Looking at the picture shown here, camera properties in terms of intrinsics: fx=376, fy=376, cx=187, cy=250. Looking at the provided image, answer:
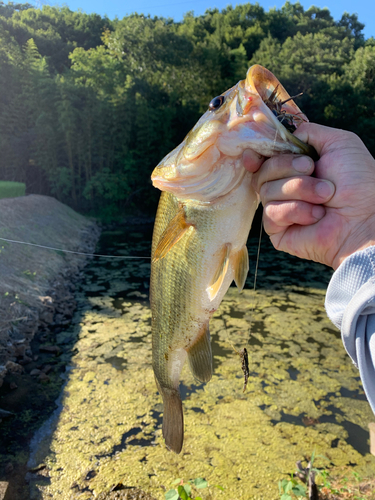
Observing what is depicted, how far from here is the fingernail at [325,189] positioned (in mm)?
1264

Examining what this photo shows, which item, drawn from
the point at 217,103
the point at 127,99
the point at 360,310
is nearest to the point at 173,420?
the point at 360,310

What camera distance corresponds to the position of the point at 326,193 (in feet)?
4.16

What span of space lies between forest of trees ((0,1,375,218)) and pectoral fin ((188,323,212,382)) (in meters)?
21.4

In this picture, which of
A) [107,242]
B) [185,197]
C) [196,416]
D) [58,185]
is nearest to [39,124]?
[58,185]

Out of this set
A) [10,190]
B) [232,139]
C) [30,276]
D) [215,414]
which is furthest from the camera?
[10,190]

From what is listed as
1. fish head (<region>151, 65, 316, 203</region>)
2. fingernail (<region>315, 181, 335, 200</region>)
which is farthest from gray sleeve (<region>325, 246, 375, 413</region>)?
fish head (<region>151, 65, 316, 203</region>)

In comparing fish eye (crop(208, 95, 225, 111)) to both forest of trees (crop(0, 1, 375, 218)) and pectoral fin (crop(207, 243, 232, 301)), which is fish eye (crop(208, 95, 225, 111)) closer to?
pectoral fin (crop(207, 243, 232, 301))

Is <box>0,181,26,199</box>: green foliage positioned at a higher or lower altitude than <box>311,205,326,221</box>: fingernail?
lower

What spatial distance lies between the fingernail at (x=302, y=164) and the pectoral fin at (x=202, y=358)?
3.22 ft

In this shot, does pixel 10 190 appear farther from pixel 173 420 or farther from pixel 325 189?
pixel 325 189

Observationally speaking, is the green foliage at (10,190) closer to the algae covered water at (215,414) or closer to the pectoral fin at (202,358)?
the algae covered water at (215,414)

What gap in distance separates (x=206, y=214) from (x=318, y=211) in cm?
47

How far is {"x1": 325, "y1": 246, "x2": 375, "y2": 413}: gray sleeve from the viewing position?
1.06m

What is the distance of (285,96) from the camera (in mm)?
1461
